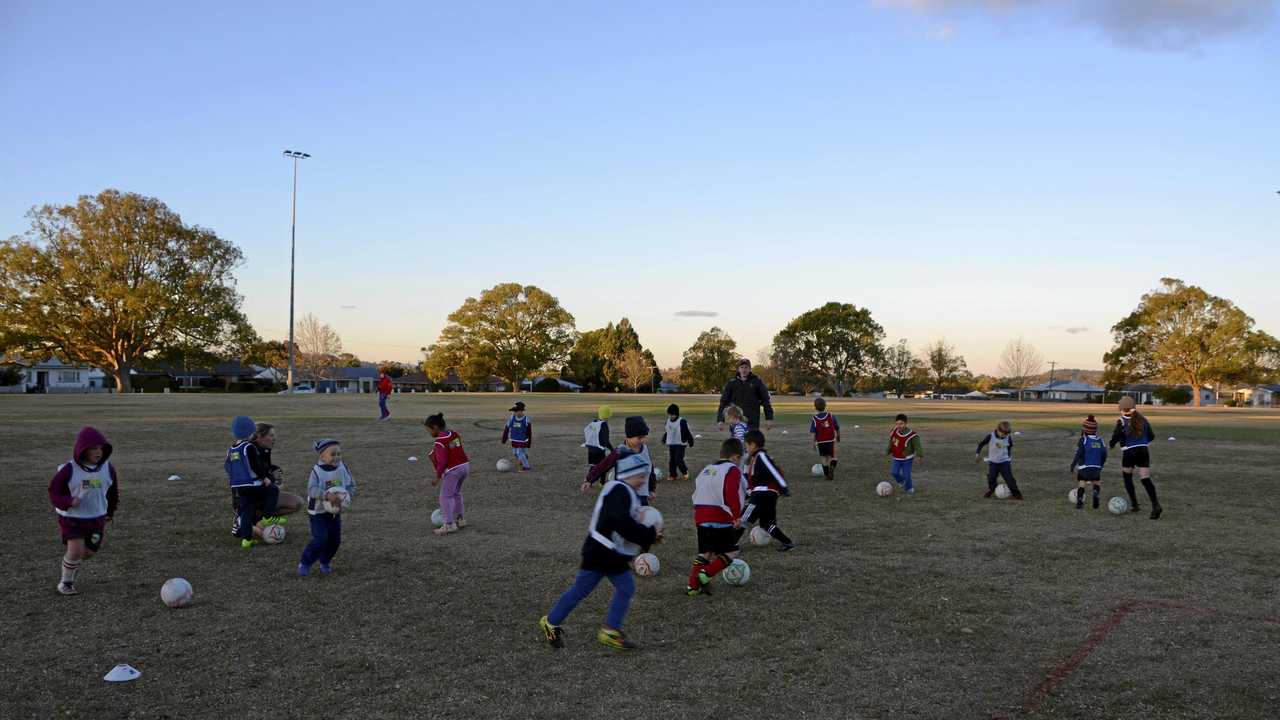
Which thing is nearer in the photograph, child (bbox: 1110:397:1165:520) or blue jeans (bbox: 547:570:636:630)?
blue jeans (bbox: 547:570:636:630)

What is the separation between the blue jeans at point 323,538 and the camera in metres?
8.23

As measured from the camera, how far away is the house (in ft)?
485

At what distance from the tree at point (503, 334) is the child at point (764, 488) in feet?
267

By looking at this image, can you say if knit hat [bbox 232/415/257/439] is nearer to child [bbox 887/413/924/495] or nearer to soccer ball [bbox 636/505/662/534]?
soccer ball [bbox 636/505/662/534]

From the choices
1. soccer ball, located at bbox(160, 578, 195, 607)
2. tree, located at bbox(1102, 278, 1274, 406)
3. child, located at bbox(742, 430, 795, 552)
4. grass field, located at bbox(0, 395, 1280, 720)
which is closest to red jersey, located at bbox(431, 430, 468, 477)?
grass field, located at bbox(0, 395, 1280, 720)

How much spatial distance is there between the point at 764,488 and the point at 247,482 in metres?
6.58

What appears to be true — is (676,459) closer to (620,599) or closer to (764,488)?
(764,488)

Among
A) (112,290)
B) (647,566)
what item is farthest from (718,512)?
(112,290)

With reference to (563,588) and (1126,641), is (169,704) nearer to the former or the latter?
(563,588)

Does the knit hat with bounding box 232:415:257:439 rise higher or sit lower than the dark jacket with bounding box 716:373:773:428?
lower

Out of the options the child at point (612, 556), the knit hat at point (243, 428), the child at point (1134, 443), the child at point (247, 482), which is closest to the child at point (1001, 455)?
the child at point (1134, 443)

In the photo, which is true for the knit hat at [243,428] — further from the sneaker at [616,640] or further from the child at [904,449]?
the child at [904,449]

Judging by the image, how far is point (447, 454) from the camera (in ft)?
34.2

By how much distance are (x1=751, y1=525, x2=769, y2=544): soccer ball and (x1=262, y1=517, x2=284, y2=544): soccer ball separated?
6075 mm
